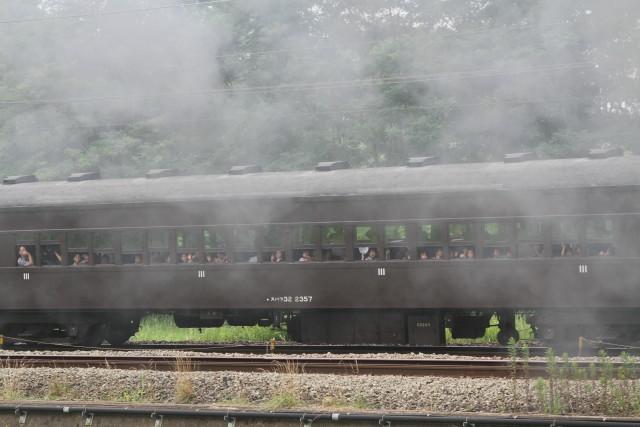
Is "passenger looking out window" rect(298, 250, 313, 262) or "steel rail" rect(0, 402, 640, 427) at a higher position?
"passenger looking out window" rect(298, 250, 313, 262)

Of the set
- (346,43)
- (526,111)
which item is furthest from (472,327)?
(346,43)

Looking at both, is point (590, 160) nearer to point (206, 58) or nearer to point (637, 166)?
point (637, 166)

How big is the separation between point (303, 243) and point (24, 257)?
5310 millimetres

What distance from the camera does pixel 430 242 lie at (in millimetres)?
14555

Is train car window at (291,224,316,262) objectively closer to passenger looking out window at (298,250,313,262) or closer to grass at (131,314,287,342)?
passenger looking out window at (298,250,313,262)

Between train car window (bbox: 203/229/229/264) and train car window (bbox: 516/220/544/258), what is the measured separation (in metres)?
4.85

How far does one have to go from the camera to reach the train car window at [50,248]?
54.6 ft

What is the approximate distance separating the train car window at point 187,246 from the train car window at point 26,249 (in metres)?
2.83

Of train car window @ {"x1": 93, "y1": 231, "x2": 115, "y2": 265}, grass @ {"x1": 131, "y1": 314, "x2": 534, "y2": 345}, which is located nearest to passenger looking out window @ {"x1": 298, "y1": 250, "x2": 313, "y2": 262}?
grass @ {"x1": 131, "y1": 314, "x2": 534, "y2": 345}

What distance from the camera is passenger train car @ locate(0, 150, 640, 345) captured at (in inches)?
540

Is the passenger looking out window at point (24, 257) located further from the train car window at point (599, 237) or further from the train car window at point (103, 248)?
the train car window at point (599, 237)

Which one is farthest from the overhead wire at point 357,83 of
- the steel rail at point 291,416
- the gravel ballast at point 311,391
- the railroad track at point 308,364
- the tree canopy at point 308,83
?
the steel rail at point 291,416

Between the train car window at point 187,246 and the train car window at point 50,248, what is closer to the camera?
the train car window at point 187,246

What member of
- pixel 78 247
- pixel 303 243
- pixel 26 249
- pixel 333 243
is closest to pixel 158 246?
pixel 78 247
